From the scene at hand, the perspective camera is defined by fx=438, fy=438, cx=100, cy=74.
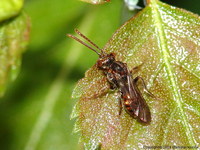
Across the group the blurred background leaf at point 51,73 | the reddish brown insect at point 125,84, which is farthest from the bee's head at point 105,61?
the blurred background leaf at point 51,73

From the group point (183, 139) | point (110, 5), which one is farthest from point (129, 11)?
point (110, 5)

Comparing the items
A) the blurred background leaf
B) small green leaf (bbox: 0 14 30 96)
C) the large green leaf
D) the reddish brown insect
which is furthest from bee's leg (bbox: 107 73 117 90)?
the blurred background leaf

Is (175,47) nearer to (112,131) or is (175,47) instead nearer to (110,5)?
(112,131)

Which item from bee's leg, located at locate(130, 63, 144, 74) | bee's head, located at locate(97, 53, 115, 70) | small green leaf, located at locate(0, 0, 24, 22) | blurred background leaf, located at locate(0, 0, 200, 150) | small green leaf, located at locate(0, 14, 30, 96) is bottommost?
blurred background leaf, located at locate(0, 0, 200, 150)

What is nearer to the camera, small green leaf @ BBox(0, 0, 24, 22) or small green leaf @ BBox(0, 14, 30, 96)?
small green leaf @ BBox(0, 0, 24, 22)

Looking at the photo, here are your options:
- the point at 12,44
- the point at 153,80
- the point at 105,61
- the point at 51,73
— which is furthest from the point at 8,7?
the point at 51,73

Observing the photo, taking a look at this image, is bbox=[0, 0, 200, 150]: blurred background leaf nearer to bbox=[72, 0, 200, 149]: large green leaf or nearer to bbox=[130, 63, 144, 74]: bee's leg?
bbox=[72, 0, 200, 149]: large green leaf

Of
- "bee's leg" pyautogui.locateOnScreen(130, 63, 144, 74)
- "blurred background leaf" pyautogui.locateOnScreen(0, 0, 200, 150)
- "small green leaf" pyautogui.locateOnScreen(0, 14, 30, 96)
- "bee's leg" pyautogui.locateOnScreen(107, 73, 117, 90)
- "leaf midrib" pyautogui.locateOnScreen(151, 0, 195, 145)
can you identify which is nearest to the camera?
"leaf midrib" pyautogui.locateOnScreen(151, 0, 195, 145)

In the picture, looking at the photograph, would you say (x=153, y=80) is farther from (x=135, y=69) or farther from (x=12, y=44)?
(x=12, y=44)
